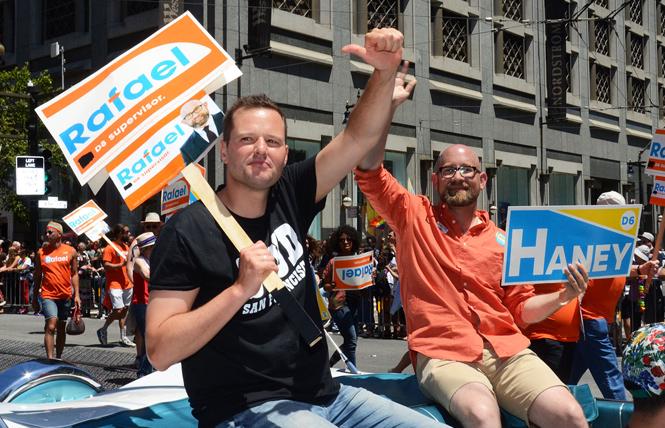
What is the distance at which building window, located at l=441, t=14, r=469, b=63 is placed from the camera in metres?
29.9

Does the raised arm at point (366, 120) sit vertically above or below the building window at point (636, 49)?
below

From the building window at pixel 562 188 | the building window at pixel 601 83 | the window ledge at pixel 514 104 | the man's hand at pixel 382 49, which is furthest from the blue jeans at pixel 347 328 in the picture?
the building window at pixel 601 83

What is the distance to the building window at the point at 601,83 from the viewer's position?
3753cm

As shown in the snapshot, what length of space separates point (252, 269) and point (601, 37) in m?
38.9

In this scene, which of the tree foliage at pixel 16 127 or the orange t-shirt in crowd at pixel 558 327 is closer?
the orange t-shirt in crowd at pixel 558 327

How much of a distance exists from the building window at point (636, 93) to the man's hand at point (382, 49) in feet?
130

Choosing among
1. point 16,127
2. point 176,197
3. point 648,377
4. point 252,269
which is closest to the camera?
point 648,377

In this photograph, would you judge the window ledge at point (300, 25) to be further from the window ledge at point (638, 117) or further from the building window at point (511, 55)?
the window ledge at point (638, 117)

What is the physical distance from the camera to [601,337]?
582cm

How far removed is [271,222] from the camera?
290 cm

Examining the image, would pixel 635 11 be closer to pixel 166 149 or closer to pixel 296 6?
pixel 296 6

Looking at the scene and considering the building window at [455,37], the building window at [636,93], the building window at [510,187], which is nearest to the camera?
the building window at [455,37]

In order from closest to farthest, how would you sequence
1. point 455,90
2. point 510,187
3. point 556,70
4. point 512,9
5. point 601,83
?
point 455,90
point 556,70
point 512,9
point 510,187
point 601,83

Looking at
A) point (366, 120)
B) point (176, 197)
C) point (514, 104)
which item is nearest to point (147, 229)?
point (176, 197)
